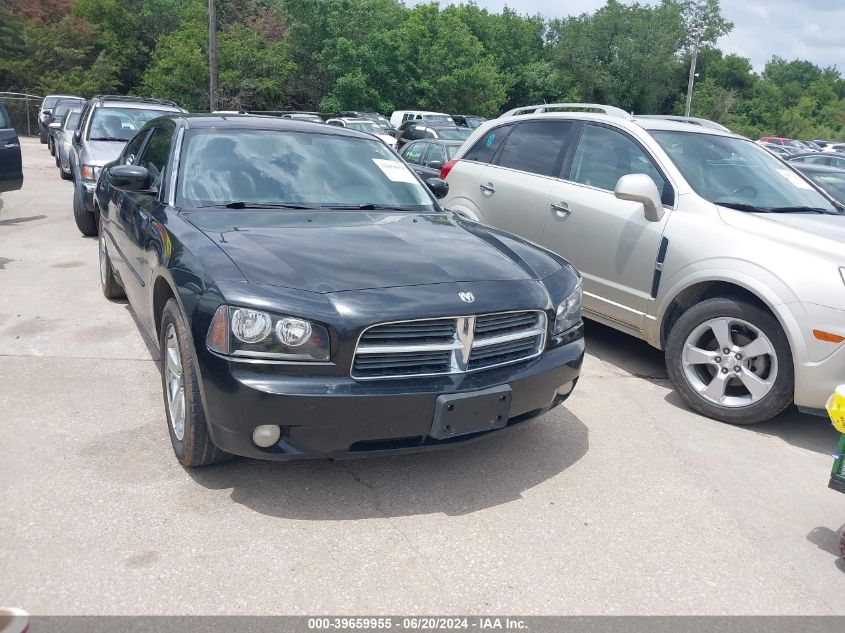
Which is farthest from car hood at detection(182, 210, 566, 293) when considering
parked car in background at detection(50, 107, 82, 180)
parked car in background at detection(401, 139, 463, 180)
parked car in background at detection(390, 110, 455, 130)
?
parked car in background at detection(390, 110, 455, 130)

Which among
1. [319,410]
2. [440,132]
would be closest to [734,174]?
[319,410]

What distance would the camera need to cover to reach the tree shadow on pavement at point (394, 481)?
3.33 metres

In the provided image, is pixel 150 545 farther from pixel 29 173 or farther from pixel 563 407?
pixel 29 173

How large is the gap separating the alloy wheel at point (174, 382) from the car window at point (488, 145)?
4106 mm

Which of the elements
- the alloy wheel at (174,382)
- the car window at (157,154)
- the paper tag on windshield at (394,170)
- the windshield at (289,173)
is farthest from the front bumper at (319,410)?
the paper tag on windshield at (394,170)

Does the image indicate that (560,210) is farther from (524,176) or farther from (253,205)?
(253,205)

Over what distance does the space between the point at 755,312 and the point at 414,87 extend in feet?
149

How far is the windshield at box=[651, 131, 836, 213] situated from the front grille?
95.4 inches

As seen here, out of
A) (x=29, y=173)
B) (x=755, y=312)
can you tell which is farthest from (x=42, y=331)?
(x=29, y=173)

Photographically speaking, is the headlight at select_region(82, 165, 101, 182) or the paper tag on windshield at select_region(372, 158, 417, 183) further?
the headlight at select_region(82, 165, 101, 182)

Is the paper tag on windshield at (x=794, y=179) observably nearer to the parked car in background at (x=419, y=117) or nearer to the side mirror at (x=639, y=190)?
the side mirror at (x=639, y=190)

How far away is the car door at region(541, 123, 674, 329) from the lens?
5246 mm

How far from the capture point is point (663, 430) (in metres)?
4.47

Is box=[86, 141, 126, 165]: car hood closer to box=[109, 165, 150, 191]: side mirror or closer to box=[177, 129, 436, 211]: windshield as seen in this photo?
box=[109, 165, 150, 191]: side mirror
